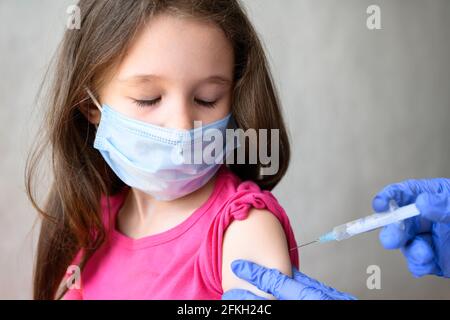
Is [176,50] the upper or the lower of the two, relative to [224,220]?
upper

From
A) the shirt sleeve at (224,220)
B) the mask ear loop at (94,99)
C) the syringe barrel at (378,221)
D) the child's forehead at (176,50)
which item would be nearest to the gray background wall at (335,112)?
the mask ear loop at (94,99)

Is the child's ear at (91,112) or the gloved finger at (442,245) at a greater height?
the child's ear at (91,112)

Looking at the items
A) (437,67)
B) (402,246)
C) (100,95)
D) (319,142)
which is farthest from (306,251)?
(100,95)

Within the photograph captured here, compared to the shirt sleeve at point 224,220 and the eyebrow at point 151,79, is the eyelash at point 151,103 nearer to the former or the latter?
the eyebrow at point 151,79

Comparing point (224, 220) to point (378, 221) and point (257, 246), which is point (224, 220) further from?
point (378, 221)

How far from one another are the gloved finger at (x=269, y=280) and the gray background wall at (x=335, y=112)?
119 centimetres

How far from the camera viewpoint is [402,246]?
1.32 meters

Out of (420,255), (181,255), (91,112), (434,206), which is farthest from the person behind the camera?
(91,112)

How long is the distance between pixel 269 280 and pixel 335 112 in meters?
1.51

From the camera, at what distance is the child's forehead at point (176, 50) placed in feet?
4.08

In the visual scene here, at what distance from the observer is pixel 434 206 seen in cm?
117

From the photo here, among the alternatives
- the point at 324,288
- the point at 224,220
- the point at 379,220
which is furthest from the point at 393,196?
the point at 224,220

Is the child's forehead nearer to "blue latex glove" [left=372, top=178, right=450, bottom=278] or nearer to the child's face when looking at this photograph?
the child's face
